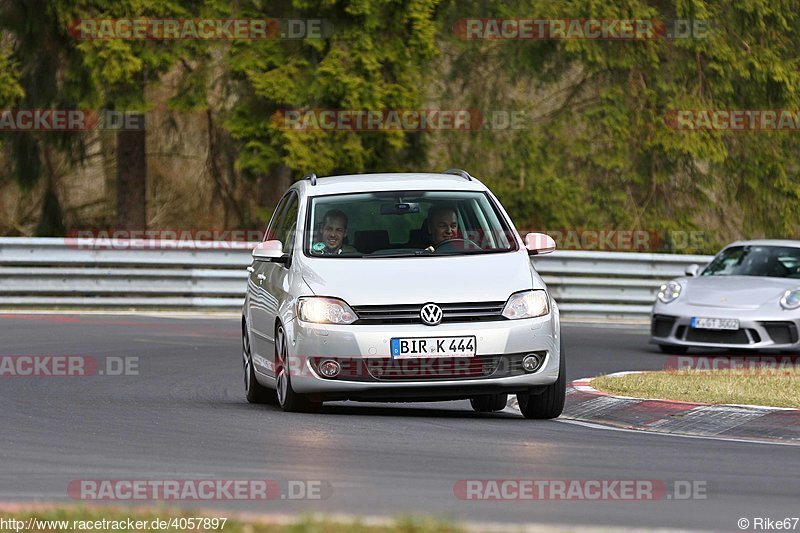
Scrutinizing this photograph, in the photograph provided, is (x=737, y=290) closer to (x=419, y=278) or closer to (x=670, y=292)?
(x=670, y=292)

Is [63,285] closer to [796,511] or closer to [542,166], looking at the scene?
[542,166]

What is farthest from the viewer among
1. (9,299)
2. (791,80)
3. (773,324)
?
(791,80)

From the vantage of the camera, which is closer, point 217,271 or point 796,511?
point 796,511

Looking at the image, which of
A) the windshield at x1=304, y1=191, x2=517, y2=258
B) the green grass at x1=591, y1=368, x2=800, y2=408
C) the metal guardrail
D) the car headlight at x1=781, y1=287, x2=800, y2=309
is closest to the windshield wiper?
the windshield at x1=304, y1=191, x2=517, y2=258

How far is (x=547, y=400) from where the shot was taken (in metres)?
11.4

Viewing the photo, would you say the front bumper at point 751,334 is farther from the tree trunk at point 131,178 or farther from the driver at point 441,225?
the tree trunk at point 131,178

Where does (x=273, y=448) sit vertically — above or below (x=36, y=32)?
below

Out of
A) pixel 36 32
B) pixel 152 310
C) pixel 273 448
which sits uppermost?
pixel 36 32

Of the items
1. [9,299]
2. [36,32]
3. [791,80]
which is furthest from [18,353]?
[791,80]

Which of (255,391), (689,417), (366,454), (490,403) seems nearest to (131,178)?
(255,391)

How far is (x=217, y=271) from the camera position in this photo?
23891mm

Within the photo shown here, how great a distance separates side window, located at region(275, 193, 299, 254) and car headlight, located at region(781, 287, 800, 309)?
6.88 metres

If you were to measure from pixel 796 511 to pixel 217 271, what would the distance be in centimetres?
1702

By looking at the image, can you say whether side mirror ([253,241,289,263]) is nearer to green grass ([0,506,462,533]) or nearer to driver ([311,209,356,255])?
driver ([311,209,356,255])
